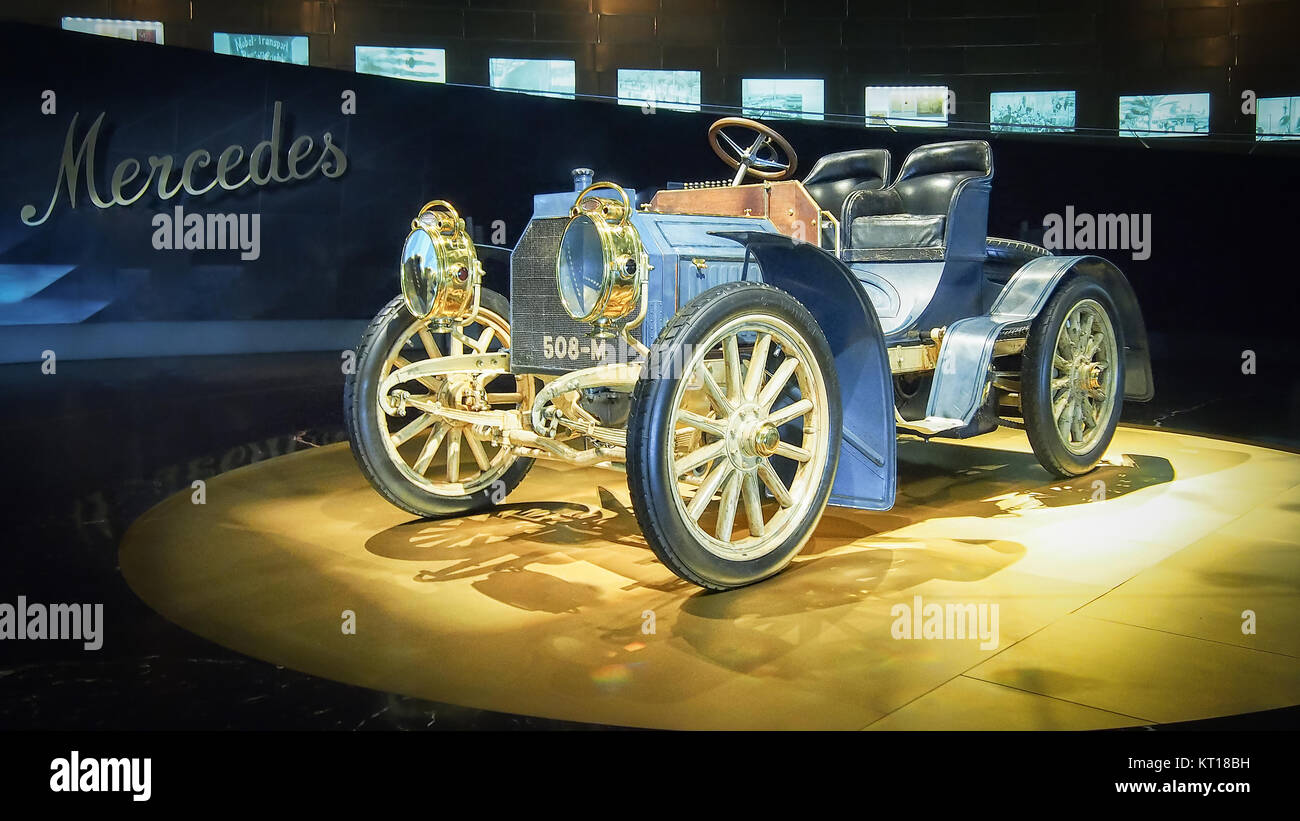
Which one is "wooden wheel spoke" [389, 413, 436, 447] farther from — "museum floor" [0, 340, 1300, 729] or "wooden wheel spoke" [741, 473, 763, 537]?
"wooden wheel spoke" [741, 473, 763, 537]

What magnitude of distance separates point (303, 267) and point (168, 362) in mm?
1455

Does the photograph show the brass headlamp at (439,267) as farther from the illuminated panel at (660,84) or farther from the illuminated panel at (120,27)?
the illuminated panel at (120,27)

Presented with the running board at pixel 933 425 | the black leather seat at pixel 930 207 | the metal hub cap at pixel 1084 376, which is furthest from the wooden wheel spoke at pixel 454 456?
the metal hub cap at pixel 1084 376

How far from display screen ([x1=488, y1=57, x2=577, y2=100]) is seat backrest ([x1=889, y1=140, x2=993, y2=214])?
268 inches

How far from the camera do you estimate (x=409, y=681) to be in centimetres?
239

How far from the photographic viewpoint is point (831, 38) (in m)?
11.0

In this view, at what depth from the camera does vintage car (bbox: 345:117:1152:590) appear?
10.1 ft

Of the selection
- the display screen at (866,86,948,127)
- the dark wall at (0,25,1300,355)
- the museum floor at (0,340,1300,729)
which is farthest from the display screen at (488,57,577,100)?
the museum floor at (0,340,1300,729)

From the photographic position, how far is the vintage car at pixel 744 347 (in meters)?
3.07

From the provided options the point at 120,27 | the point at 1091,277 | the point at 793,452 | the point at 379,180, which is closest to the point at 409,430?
the point at 793,452

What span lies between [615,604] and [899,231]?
7.90 ft

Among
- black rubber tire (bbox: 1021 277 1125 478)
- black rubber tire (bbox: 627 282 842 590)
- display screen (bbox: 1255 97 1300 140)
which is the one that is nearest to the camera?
black rubber tire (bbox: 627 282 842 590)
